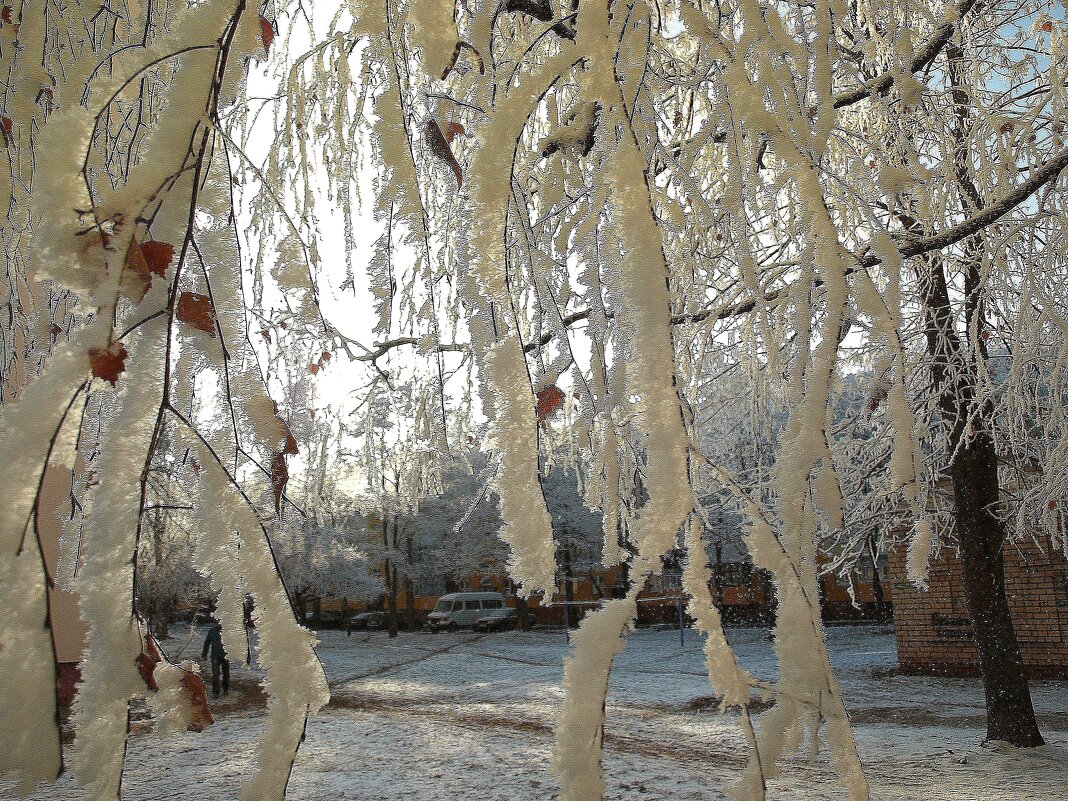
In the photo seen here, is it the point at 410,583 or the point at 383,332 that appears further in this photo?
the point at 410,583

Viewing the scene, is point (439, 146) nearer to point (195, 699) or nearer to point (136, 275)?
point (136, 275)

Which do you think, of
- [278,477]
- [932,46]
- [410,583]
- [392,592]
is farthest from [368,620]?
[278,477]

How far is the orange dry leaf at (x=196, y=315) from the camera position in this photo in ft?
2.34

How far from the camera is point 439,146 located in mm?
1264

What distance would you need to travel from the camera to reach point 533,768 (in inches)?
232

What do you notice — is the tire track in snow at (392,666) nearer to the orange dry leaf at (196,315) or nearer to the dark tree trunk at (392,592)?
the dark tree trunk at (392,592)

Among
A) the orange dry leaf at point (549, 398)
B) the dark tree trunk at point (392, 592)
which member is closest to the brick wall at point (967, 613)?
the orange dry leaf at point (549, 398)

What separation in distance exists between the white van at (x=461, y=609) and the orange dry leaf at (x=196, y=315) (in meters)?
22.9

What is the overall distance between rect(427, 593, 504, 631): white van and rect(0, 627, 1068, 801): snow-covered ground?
10366 millimetres

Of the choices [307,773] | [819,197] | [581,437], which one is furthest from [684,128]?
[307,773]

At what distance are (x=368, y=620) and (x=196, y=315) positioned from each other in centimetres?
2656

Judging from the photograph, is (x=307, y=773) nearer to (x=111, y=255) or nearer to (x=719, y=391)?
(x=719, y=391)

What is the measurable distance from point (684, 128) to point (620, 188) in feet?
6.69

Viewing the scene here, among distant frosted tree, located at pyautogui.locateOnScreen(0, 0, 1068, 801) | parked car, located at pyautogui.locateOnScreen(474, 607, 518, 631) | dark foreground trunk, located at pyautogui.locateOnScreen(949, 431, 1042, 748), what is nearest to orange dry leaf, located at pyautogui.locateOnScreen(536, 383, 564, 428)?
distant frosted tree, located at pyautogui.locateOnScreen(0, 0, 1068, 801)
